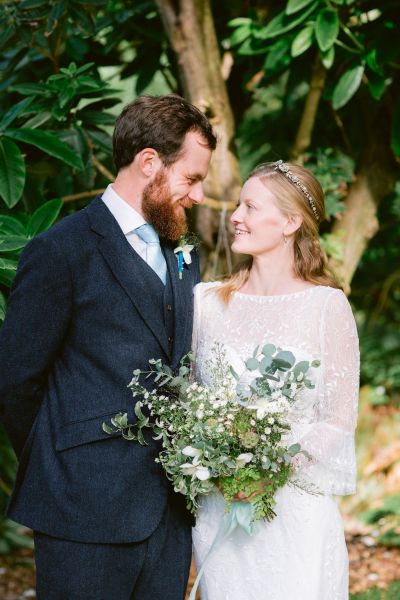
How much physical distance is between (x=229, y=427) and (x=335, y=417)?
38cm

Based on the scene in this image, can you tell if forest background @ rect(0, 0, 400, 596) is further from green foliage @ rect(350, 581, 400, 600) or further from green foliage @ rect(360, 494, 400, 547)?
green foliage @ rect(350, 581, 400, 600)

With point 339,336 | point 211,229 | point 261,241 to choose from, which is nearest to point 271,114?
point 211,229

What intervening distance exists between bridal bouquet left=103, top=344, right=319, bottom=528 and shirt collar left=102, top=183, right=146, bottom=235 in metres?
0.38

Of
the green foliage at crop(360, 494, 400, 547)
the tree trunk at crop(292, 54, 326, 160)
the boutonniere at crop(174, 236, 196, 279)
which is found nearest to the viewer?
the boutonniere at crop(174, 236, 196, 279)

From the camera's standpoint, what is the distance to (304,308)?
7.02ft

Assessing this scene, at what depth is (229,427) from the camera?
5.86 feet

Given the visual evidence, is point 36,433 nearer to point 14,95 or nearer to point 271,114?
point 14,95

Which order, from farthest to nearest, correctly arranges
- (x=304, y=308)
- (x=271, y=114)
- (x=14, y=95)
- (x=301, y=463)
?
1. (x=271, y=114)
2. (x=14, y=95)
3. (x=304, y=308)
4. (x=301, y=463)

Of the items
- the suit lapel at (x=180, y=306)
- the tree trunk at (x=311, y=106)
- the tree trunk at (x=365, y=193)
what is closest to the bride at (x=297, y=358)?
the suit lapel at (x=180, y=306)

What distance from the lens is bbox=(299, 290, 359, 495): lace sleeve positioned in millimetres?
1997

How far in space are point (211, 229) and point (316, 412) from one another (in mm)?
1212

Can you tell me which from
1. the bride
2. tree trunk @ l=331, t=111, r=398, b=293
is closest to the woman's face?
the bride

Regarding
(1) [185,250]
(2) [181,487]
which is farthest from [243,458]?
(1) [185,250]

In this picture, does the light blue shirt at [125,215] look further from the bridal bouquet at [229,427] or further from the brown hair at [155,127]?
the bridal bouquet at [229,427]
